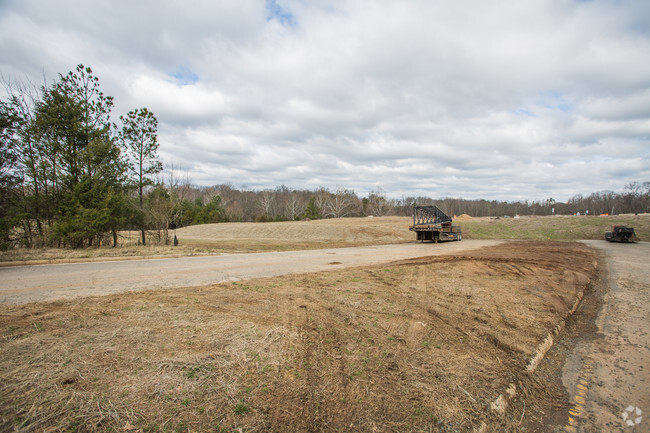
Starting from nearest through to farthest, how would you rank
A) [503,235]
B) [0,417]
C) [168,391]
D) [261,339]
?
[0,417], [168,391], [261,339], [503,235]

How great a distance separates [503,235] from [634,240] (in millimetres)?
11337

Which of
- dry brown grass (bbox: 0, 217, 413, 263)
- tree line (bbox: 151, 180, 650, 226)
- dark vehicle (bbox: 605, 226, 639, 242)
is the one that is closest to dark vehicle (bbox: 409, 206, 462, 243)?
dry brown grass (bbox: 0, 217, 413, 263)

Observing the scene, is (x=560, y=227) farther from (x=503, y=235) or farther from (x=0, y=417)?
(x=0, y=417)

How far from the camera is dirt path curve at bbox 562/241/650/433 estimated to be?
9.87ft

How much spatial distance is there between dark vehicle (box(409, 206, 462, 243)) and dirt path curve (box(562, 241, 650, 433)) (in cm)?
2019

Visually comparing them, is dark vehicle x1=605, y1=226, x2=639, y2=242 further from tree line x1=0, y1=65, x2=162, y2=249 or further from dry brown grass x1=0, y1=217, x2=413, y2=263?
tree line x1=0, y1=65, x2=162, y2=249

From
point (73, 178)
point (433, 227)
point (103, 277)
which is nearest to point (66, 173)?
point (73, 178)

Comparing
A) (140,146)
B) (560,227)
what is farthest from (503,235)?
(140,146)

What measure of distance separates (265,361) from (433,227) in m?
25.3

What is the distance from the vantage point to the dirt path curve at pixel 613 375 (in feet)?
9.87

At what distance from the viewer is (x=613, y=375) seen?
12.7 feet

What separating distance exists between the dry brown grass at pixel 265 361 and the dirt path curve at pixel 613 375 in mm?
500

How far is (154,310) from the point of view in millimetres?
5434

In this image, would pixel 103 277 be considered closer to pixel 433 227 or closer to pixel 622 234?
pixel 433 227
